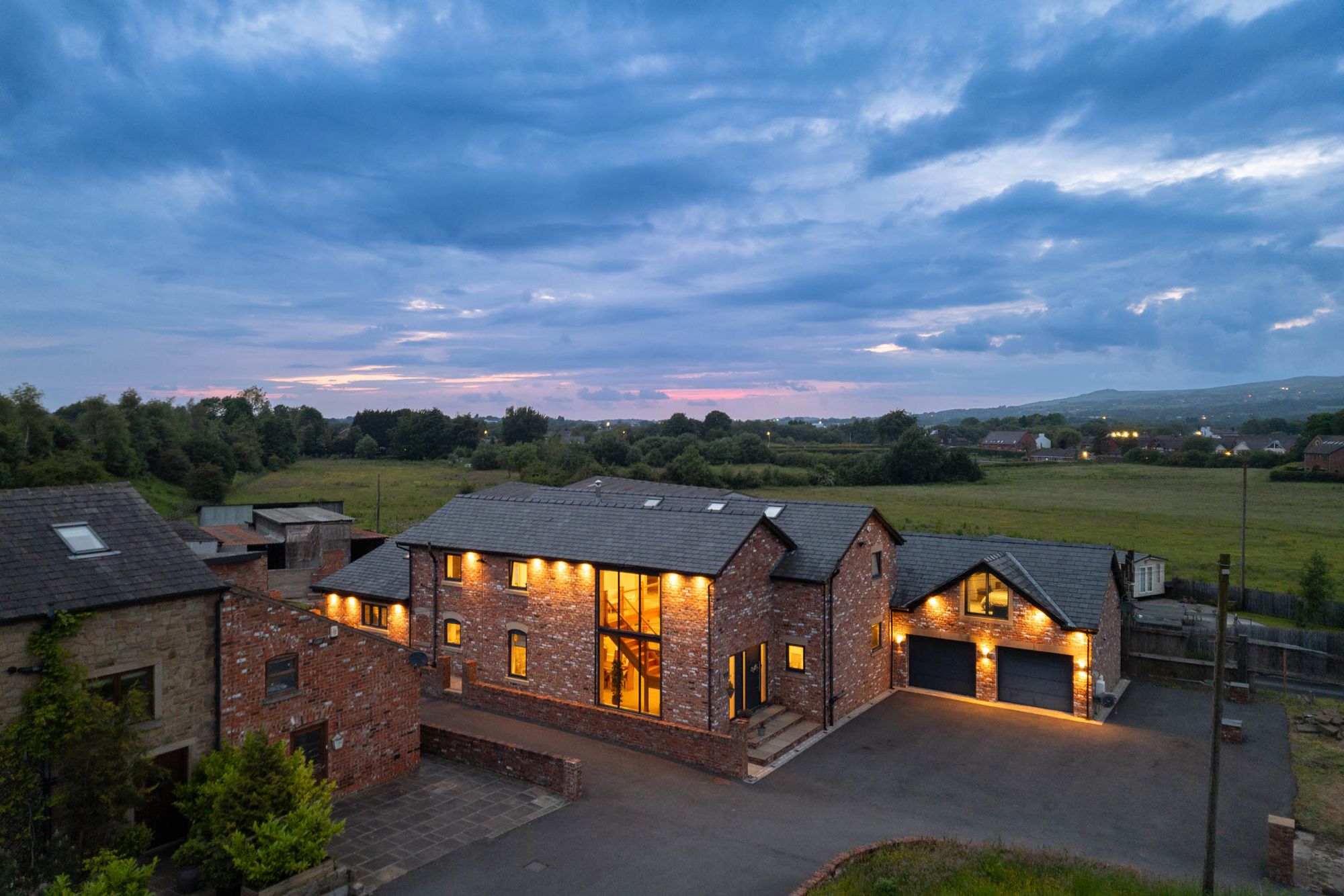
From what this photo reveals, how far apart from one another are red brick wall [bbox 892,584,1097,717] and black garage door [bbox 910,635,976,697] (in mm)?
213

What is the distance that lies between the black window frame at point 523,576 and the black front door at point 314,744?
23.7ft

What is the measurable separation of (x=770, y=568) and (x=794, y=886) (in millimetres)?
9571

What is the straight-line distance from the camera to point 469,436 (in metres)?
129

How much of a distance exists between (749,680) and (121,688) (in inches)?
557

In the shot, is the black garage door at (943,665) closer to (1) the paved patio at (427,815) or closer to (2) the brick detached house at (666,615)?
(2) the brick detached house at (666,615)

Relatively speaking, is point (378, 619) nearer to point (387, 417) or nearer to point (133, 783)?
point (133, 783)

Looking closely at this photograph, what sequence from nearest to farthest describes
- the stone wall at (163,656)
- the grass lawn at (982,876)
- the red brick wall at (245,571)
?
the grass lawn at (982,876)
the stone wall at (163,656)
the red brick wall at (245,571)

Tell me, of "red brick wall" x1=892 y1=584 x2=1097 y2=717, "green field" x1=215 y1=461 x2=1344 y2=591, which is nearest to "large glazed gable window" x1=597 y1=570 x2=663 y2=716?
"red brick wall" x1=892 y1=584 x2=1097 y2=717

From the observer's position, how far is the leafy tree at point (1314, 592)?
30.9 meters

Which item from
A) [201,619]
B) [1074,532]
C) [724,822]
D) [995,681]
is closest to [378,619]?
[201,619]

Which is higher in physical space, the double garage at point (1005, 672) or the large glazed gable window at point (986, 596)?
the large glazed gable window at point (986, 596)

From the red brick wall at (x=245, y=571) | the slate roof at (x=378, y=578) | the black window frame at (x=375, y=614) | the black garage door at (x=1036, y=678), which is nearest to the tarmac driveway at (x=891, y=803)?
the black garage door at (x=1036, y=678)

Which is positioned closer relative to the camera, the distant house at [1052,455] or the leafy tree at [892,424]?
Result: the distant house at [1052,455]

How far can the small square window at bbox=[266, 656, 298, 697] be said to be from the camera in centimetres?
1484
